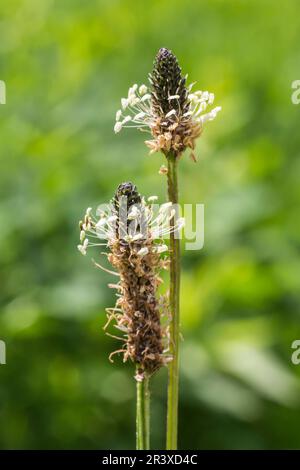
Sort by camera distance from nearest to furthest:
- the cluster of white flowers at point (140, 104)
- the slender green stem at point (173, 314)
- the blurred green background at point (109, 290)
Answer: the slender green stem at point (173, 314) < the cluster of white flowers at point (140, 104) < the blurred green background at point (109, 290)

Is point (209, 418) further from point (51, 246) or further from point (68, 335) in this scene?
point (51, 246)

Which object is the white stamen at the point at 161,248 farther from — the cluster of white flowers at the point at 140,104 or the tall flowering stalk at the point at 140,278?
the cluster of white flowers at the point at 140,104

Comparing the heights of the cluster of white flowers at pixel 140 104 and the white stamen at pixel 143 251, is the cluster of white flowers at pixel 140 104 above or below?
above

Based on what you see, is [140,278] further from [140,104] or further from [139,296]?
[140,104]

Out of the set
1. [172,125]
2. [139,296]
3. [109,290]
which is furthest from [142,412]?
[109,290]

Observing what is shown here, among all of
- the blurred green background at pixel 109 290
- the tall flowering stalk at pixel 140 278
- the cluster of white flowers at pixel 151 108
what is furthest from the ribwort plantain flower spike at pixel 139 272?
the blurred green background at pixel 109 290

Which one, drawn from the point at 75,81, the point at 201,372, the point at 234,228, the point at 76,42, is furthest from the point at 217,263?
the point at 76,42

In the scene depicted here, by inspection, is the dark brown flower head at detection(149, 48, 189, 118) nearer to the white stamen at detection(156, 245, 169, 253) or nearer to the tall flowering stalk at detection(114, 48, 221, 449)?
the tall flowering stalk at detection(114, 48, 221, 449)

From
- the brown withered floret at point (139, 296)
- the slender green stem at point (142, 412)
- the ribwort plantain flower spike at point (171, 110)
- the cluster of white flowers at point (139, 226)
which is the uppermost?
the ribwort plantain flower spike at point (171, 110)
